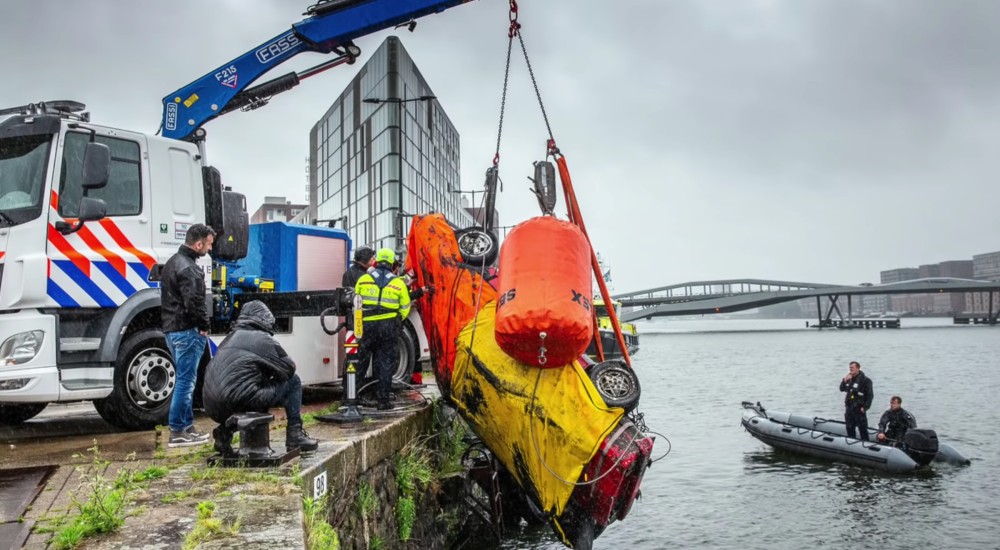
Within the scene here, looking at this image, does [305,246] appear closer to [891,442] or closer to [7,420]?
[7,420]

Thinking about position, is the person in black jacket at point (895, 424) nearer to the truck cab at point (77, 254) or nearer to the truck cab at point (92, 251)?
the truck cab at point (92, 251)

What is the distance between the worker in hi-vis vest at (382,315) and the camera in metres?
7.31

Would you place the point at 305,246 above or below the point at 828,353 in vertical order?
above

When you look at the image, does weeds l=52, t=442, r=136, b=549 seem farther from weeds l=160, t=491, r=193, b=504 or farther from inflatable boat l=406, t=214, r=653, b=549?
inflatable boat l=406, t=214, r=653, b=549

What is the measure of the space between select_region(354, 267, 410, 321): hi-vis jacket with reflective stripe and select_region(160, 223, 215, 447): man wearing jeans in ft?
6.15

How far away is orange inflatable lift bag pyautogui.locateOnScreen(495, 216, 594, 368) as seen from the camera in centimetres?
557

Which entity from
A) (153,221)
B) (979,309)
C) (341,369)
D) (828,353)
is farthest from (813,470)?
(979,309)

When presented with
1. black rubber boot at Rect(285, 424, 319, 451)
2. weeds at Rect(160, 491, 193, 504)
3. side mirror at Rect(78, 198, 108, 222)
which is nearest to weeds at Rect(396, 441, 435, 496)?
black rubber boot at Rect(285, 424, 319, 451)

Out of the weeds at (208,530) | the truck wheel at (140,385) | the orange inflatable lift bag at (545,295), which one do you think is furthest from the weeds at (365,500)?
the truck wheel at (140,385)

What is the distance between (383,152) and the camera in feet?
102

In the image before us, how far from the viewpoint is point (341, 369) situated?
9234 mm

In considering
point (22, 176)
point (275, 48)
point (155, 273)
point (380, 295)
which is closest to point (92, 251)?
point (155, 273)

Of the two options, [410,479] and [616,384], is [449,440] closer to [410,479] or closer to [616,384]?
[410,479]

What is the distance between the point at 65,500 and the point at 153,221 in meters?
3.37
